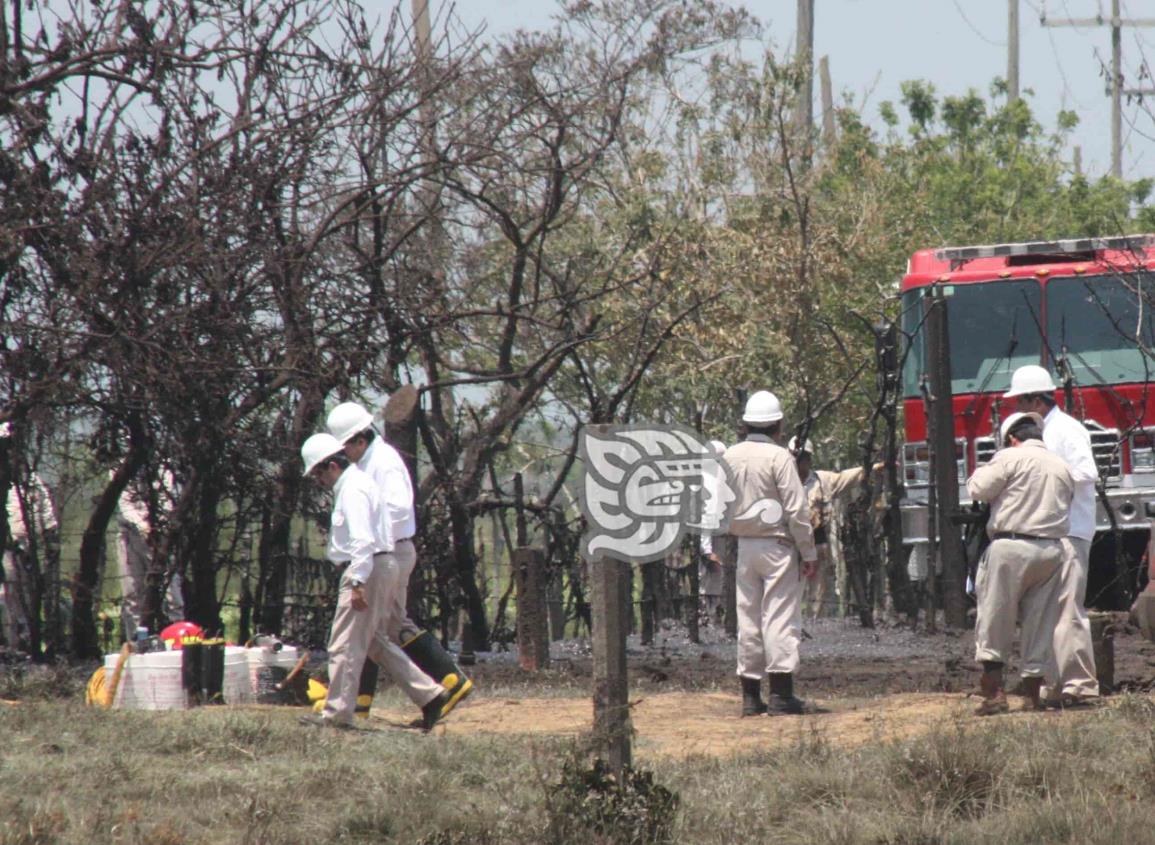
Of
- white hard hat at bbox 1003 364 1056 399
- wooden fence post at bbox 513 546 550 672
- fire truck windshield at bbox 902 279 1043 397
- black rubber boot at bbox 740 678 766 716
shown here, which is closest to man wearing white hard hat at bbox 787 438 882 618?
fire truck windshield at bbox 902 279 1043 397

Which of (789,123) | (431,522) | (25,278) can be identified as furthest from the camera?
(789,123)

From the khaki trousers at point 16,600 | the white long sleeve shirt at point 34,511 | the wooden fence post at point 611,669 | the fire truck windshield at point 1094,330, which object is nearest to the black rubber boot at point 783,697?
the wooden fence post at point 611,669

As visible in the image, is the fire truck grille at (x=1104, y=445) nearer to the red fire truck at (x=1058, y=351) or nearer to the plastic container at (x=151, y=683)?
the red fire truck at (x=1058, y=351)

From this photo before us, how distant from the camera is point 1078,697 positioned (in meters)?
10.0

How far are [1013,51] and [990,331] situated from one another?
23306mm

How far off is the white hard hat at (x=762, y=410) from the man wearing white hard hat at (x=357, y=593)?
93.2 inches

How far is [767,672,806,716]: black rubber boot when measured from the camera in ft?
35.5

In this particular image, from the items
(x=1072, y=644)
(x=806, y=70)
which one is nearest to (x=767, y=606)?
(x=1072, y=644)

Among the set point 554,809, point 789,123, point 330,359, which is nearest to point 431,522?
point 330,359

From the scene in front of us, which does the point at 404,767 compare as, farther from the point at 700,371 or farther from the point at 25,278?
the point at 700,371

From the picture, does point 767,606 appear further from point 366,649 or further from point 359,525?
point 359,525

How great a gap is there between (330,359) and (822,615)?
24.0 ft

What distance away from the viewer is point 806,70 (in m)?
26.5

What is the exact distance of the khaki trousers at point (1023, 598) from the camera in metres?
9.89
